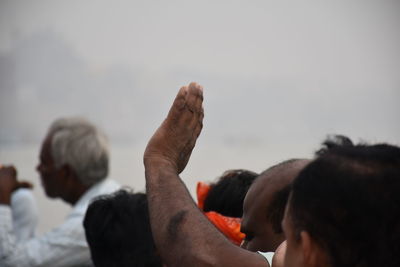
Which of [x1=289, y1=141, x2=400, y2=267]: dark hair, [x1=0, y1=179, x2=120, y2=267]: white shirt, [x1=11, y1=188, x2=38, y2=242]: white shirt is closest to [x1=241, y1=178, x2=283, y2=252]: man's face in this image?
[x1=289, y1=141, x2=400, y2=267]: dark hair

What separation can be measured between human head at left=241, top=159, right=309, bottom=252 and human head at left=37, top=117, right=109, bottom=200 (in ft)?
7.39

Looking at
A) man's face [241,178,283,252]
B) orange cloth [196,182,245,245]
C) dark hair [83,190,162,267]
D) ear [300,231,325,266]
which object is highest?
ear [300,231,325,266]

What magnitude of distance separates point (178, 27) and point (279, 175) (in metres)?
3.98

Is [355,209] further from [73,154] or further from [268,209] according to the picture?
[73,154]

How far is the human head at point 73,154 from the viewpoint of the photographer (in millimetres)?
4078

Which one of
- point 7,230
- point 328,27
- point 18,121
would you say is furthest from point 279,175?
point 18,121

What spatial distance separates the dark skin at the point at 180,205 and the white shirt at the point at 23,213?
9.17ft

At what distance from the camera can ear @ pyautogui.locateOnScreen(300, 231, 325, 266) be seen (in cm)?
132

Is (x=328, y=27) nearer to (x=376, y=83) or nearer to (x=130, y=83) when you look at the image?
(x=376, y=83)

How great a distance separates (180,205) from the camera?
1.63 meters

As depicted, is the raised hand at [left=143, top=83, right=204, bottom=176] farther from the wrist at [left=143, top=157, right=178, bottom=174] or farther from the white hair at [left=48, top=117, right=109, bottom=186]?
the white hair at [left=48, top=117, right=109, bottom=186]

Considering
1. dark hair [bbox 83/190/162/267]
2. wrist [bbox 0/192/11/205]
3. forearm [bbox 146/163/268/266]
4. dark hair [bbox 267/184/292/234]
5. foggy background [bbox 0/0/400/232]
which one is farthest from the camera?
foggy background [bbox 0/0/400/232]

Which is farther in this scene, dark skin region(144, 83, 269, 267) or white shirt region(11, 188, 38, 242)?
white shirt region(11, 188, 38, 242)

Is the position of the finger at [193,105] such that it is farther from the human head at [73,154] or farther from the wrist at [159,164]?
the human head at [73,154]
